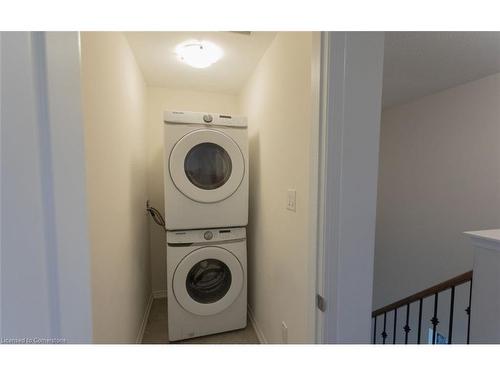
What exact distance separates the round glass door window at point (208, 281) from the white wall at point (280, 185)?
275mm

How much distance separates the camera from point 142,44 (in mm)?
1497

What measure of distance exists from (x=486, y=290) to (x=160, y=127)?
2.79 meters

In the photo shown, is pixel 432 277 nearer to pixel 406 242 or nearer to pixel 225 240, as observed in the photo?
pixel 406 242

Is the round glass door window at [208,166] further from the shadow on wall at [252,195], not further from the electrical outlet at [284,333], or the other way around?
the electrical outlet at [284,333]

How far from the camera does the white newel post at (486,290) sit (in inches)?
44.6

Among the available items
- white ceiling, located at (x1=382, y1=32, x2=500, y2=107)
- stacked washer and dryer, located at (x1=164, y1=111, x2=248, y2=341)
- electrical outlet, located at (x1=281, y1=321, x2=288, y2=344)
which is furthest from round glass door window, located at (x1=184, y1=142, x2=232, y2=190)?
white ceiling, located at (x1=382, y1=32, x2=500, y2=107)

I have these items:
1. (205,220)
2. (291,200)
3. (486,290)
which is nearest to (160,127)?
(205,220)

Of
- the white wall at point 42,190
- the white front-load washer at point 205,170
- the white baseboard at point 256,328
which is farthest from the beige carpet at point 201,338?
the white wall at point 42,190

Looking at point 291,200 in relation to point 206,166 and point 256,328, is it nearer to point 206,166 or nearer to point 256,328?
point 206,166

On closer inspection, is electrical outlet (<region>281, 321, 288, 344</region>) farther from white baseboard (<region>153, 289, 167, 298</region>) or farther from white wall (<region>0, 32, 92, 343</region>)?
white baseboard (<region>153, 289, 167, 298</region>)

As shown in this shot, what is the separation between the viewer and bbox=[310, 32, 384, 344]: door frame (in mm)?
637

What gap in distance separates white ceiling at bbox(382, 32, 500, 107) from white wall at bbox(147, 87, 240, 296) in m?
1.53
